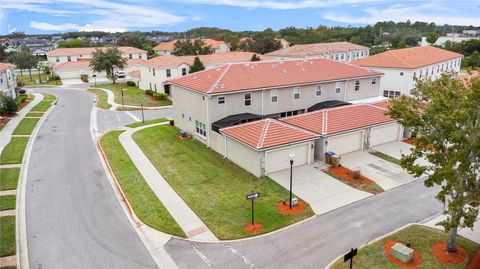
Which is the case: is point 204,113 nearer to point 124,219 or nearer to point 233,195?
point 233,195

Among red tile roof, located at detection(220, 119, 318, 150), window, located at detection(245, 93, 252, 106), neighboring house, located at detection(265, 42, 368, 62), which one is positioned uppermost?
neighboring house, located at detection(265, 42, 368, 62)

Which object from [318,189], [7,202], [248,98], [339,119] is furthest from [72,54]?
[318,189]

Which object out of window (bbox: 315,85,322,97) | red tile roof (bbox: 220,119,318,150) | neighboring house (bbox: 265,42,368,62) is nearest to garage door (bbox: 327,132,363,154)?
red tile roof (bbox: 220,119,318,150)

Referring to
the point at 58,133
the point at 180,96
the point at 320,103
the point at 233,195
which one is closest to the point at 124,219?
the point at 233,195

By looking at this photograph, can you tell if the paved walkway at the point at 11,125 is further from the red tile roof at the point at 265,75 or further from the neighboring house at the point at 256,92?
the red tile roof at the point at 265,75

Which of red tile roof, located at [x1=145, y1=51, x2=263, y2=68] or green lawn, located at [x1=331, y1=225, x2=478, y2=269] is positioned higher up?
red tile roof, located at [x1=145, y1=51, x2=263, y2=68]

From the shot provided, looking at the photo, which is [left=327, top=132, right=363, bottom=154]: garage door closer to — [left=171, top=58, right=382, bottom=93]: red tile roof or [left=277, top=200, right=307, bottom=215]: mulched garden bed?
[left=171, top=58, right=382, bottom=93]: red tile roof
